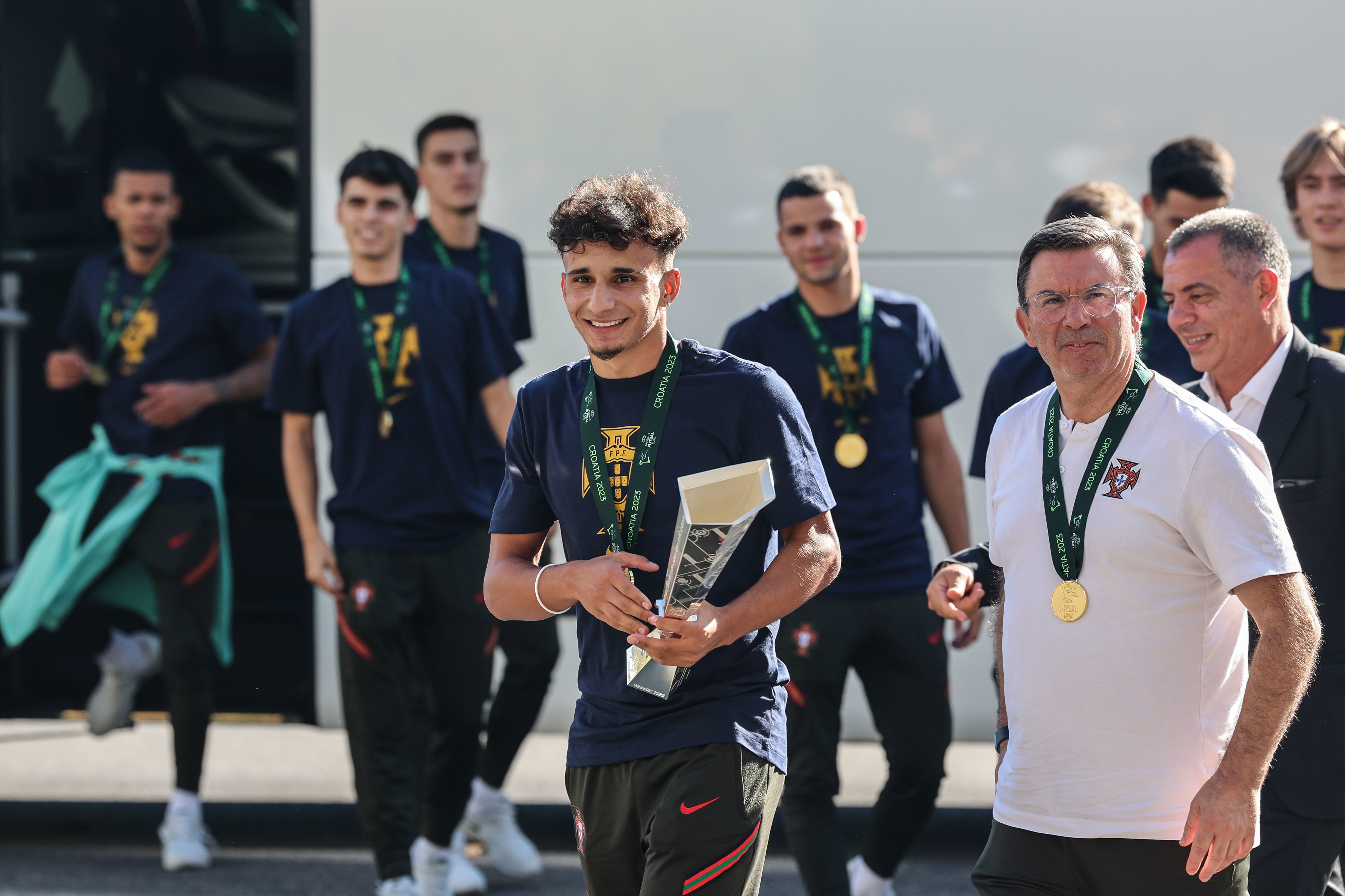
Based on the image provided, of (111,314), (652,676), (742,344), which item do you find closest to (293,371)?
(111,314)

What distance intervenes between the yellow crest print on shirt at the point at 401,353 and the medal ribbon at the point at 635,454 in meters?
1.85

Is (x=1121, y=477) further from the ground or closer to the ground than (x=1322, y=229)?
closer to the ground

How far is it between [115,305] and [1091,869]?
4.17 m

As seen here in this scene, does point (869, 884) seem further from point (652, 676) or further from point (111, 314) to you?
point (111, 314)

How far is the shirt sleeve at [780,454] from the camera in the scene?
9.01 feet

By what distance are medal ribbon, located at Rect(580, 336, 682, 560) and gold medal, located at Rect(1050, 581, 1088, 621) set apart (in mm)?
766

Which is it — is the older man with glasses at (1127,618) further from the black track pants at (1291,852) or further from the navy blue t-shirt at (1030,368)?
the navy blue t-shirt at (1030,368)

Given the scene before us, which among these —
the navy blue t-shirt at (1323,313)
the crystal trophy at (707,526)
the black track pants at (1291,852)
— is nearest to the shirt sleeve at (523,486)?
the crystal trophy at (707,526)

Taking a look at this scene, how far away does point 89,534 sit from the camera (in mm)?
→ 5293

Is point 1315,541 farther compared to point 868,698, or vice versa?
point 868,698

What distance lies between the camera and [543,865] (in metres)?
5.16

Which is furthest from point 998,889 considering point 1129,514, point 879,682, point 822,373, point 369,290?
point 369,290

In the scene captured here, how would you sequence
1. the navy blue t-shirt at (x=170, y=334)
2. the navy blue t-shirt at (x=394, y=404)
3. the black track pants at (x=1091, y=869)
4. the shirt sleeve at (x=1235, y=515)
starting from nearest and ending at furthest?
the shirt sleeve at (x=1235, y=515) < the black track pants at (x=1091, y=869) < the navy blue t-shirt at (x=394, y=404) < the navy blue t-shirt at (x=170, y=334)

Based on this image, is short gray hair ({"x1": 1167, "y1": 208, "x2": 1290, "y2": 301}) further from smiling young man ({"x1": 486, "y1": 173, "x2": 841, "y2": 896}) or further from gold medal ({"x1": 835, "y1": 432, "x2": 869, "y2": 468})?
gold medal ({"x1": 835, "y1": 432, "x2": 869, "y2": 468})
